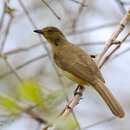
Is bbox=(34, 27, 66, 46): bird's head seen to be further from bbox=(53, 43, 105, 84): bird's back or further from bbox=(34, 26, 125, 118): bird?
bbox=(53, 43, 105, 84): bird's back

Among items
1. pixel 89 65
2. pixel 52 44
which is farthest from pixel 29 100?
pixel 52 44

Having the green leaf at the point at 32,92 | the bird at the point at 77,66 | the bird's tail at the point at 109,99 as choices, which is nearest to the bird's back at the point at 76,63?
the bird at the point at 77,66

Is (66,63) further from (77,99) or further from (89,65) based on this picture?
(77,99)

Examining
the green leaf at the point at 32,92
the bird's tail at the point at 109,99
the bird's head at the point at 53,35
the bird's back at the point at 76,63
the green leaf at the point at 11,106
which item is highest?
the green leaf at the point at 32,92

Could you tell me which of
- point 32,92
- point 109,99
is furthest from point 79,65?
point 32,92

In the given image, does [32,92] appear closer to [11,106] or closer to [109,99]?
[11,106]

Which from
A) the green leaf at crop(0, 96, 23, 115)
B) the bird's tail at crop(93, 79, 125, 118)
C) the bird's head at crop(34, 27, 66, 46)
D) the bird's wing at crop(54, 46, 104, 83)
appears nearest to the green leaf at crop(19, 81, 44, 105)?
the green leaf at crop(0, 96, 23, 115)

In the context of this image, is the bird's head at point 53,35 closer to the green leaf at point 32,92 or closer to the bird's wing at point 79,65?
the bird's wing at point 79,65
